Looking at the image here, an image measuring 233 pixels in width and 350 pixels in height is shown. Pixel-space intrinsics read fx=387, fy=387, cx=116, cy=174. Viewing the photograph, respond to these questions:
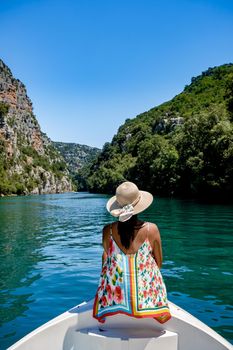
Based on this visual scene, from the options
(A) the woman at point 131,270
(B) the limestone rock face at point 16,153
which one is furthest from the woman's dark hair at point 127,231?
(B) the limestone rock face at point 16,153

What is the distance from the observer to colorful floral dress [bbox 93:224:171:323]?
4305 mm

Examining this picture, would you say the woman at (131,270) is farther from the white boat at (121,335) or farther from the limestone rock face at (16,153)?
the limestone rock face at (16,153)

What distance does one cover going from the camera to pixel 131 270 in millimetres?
4359

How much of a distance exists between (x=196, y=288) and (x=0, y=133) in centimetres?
15730

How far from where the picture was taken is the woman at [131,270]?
14.2 feet

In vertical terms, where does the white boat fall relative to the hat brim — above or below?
below

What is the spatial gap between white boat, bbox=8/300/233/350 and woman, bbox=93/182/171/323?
186mm

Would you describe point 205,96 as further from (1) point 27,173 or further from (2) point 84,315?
(2) point 84,315

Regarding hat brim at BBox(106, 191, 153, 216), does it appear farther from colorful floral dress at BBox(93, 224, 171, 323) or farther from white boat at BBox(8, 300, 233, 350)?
white boat at BBox(8, 300, 233, 350)

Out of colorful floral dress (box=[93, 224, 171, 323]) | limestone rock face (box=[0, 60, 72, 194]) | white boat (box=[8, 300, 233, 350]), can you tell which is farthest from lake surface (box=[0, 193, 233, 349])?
limestone rock face (box=[0, 60, 72, 194])

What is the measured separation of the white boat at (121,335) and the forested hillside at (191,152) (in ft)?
146

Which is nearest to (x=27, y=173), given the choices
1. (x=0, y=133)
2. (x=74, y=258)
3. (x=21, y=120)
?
(x=0, y=133)

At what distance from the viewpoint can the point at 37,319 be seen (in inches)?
303

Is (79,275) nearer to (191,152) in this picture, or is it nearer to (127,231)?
(127,231)
